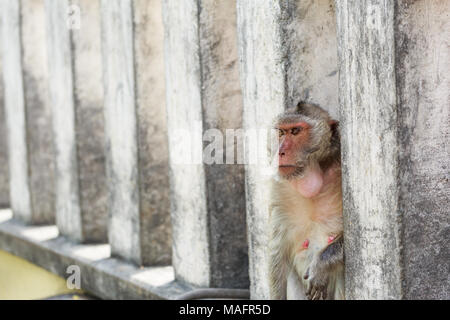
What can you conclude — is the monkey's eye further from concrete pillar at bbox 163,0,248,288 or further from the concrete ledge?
the concrete ledge

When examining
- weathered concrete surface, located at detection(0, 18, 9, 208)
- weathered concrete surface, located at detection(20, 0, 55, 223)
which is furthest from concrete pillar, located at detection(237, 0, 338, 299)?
weathered concrete surface, located at detection(0, 18, 9, 208)

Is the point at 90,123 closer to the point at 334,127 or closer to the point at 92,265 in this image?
the point at 92,265

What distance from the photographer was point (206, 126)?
546cm

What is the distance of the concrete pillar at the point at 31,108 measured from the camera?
9.38 metres

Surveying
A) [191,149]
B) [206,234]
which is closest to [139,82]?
[191,149]

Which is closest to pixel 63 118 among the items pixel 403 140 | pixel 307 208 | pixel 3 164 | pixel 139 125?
pixel 139 125

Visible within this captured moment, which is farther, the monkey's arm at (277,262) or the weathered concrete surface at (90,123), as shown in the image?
the weathered concrete surface at (90,123)

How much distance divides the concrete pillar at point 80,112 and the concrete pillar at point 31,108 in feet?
4.27

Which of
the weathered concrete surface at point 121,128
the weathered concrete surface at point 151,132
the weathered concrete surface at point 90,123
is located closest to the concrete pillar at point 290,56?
the weathered concrete surface at point 151,132

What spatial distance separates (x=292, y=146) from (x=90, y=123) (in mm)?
4401

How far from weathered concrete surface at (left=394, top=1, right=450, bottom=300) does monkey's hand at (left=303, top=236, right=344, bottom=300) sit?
595 mm

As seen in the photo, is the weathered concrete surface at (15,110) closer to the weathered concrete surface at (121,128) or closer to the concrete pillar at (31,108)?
the concrete pillar at (31,108)

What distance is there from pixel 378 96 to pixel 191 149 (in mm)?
2460

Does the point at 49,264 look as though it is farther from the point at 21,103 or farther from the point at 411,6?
the point at 411,6
